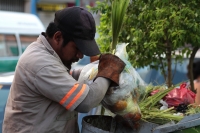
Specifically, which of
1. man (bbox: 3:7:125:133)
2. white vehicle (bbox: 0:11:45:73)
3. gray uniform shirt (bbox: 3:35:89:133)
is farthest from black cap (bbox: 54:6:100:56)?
white vehicle (bbox: 0:11:45:73)

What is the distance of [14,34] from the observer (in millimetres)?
10109

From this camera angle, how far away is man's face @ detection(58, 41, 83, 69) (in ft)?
7.48

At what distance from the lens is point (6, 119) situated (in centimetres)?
234

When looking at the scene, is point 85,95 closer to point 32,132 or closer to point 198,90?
point 32,132

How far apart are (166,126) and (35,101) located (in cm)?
77

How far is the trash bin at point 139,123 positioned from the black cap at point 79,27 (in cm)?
45

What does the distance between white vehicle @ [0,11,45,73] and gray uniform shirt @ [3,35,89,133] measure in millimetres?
7125

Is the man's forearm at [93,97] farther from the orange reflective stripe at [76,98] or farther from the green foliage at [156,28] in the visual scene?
the green foliage at [156,28]

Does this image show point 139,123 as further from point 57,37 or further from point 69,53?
point 57,37

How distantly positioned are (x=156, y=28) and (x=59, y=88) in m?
1.57

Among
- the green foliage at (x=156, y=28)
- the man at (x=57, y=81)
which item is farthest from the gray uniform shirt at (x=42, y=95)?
the green foliage at (x=156, y=28)

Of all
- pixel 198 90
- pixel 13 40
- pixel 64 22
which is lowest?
pixel 13 40

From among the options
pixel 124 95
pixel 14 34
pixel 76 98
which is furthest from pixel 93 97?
pixel 14 34

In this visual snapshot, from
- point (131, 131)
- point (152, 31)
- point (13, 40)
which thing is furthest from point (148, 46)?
point (13, 40)
